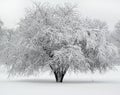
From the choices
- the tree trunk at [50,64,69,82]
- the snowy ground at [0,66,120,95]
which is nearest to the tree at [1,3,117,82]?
the tree trunk at [50,64,69,82]

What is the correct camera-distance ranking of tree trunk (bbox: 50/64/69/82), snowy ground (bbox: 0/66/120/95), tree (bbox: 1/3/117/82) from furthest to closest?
tree trunk (bbox: 50/64/69/82) → tree (bbox: 1/3/117/82) → snowy ground (bbox: 0/66/120/95)

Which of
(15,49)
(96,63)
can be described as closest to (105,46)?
(96,63)

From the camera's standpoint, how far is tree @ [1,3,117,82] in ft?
86.5

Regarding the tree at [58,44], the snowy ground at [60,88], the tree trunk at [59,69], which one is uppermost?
the tree at [58,44]

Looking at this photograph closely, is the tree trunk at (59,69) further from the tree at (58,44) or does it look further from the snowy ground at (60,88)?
the snowy ground at (60,88)

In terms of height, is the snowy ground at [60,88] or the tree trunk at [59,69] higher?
the tree trunk at [59,69]

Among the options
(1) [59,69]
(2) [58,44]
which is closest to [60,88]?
(1) [59,69]

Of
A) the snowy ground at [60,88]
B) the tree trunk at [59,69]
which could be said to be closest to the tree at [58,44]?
the tree trunk at [59,69]

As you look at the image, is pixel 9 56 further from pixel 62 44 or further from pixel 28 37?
pixel 62 44

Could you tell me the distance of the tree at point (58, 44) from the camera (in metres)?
26.4

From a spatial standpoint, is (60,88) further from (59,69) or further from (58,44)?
(58,44)

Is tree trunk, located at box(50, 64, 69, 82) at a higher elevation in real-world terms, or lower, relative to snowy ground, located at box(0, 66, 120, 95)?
higher

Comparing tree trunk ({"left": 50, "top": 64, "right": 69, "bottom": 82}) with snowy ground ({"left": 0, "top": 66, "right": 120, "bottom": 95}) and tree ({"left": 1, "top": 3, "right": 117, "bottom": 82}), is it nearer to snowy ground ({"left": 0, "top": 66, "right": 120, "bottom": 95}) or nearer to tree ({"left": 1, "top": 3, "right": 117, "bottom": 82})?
tree ({"left": 1, "top": 3, "right": 117, "bottom": 82})

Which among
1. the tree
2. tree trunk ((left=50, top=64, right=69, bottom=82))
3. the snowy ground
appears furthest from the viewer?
tree trunk ((left=50, top=64, right=69, bottom=82))
